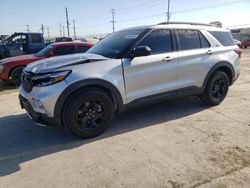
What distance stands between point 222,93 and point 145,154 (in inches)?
123

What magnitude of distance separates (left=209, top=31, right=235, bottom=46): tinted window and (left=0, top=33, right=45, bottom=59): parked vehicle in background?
1049 cm

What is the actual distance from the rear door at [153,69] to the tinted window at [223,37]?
4.49 ft

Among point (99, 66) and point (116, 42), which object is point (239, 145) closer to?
point (99, 66)

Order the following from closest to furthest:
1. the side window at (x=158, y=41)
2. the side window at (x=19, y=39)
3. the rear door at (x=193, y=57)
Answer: the side window at (x=158, y=41) → the rear door at (x=193, y=57) → the side window at (x=19, y=39)

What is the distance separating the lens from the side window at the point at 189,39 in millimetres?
4955

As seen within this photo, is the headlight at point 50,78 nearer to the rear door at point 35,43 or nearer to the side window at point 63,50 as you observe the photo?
the side window at point 63,50

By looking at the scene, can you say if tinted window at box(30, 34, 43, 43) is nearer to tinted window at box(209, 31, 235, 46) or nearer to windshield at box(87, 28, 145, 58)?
windshield at box(87, 28, 145, 58)

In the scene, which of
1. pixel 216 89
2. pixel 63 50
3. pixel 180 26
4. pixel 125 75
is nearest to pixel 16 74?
pixel 63 50

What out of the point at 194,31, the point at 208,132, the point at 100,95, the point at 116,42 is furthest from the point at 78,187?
the point at 194,31

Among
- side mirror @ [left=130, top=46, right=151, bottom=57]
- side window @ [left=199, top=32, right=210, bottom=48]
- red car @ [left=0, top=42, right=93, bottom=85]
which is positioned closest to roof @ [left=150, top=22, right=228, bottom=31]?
side window @ [left=199, top=32, right=210, bottom=48]

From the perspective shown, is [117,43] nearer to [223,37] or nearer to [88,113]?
[88,113]

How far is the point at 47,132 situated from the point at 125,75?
1726 mm

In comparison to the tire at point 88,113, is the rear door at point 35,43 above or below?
above

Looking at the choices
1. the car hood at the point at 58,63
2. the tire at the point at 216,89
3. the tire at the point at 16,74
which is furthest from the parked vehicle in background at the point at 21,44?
the tire at the point at 216,89
